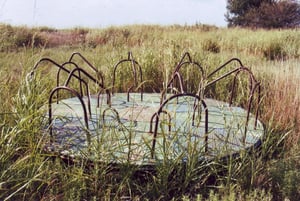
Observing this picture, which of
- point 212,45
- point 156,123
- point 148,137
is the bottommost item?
point 148,137

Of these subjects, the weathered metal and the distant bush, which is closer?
the weathered metal

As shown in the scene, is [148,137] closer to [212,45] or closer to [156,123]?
[156,123]

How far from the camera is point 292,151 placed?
2336mm

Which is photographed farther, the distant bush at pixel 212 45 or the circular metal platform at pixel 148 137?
the distant bush at pixel 212 45

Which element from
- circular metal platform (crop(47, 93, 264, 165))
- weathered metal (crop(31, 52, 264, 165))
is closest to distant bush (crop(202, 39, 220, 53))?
weathered metal (crop(31, 52, 264, 165))

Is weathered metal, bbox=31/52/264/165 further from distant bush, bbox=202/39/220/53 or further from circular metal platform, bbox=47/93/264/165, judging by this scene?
distant bush, bbox=202/39/220/53

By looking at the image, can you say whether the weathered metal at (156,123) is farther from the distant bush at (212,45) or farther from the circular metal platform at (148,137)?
the distant bush at (212,45)

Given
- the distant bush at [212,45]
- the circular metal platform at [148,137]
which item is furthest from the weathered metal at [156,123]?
the distant bush at [212,45]

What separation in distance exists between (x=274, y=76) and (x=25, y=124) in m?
2.73

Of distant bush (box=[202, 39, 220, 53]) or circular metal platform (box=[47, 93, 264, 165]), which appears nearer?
circular metal platform (box=[47, 93, 264, 165])

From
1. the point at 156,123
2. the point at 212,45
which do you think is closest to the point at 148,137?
the point at 156,123

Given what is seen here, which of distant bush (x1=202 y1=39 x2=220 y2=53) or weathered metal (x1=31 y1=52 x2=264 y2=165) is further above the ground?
distant bush (x1=202 y1=39 x2=220 y2=53)

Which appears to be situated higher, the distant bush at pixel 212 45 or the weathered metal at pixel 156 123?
the distant bush at pixel 212 45

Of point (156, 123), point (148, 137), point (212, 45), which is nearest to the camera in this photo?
point (156, 123)
